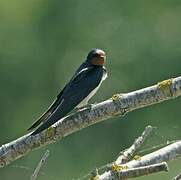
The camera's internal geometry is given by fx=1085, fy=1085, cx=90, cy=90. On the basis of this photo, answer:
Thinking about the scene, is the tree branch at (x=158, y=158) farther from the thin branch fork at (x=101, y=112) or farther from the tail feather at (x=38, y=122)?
the tail feather at (x=38, y=122)

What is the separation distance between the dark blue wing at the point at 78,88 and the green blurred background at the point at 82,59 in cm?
1106

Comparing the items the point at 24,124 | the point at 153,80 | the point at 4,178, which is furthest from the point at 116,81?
the point at 4,178

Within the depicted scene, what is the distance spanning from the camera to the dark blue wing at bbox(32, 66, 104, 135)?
223 inches

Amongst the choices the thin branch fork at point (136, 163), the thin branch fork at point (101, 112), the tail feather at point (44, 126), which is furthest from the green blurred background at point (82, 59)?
the thin branch fork at point (136, 163)

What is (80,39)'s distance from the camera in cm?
2248

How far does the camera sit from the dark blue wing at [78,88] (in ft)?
18.6

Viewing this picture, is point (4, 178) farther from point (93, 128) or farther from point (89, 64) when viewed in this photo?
point (89, 64)

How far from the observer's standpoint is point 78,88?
5.98 meters

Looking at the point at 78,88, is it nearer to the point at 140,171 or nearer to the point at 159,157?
the point at 159,157

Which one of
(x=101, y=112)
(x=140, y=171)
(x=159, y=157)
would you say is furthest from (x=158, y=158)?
(x=101, y=112)

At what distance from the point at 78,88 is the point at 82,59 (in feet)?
45.7

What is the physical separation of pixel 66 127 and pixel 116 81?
15457 millimetres

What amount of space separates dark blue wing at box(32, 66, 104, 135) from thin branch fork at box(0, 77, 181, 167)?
416 millimetres

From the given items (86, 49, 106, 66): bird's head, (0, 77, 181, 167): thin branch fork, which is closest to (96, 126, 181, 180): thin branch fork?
(0, 77, 181, 167): thin branch fork
